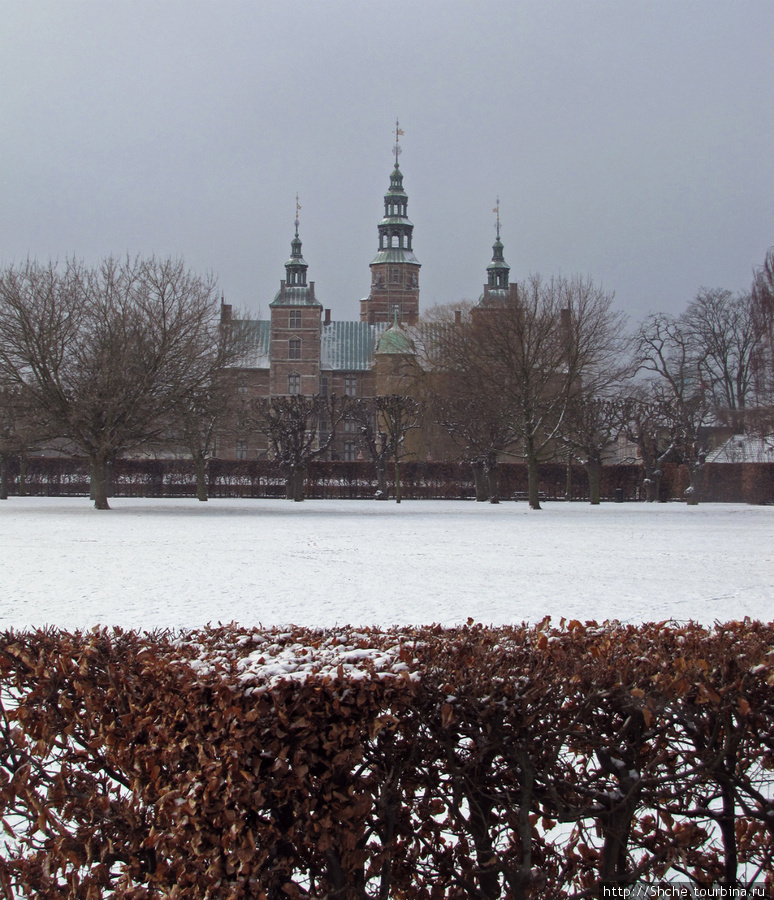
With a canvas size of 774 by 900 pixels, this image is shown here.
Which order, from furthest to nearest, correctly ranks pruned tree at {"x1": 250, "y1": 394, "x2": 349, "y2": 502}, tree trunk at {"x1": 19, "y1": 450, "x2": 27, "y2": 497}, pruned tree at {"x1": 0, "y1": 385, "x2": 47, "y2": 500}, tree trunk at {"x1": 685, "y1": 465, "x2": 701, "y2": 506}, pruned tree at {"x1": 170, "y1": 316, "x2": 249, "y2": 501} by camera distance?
tree trunk at {"x1": 19, "y1": 450, "x2": 27, "y2": 497}, tree trunk at {"x1": 685, "y1": 465, "x2": 701, "y2": 506}, pruned tree at {"x1": 250, "y1": 394, "x2": 349, "y2": 502}, pruned tree at {"x1": 170, "y1": 316, "x2": 249, "y2": 501}, pruned tree at {"x1": 0, "y1": 385, "x2": 47, "y2": 500}

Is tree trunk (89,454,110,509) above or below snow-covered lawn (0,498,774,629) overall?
above

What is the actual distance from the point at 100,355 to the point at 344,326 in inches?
2302

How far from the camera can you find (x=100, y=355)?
98.1 ft

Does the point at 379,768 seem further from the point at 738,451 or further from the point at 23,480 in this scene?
the point at 738,451

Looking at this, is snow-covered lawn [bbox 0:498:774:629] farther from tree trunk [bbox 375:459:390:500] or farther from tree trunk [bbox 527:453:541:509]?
tree trunk [bbox 375:459:390:500]

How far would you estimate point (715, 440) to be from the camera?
158ft

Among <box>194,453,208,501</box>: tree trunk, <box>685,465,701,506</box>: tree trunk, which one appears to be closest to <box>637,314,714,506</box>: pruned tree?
<box>685,465,701,506</box>: tree trunk

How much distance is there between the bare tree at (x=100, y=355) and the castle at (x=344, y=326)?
4026 cm

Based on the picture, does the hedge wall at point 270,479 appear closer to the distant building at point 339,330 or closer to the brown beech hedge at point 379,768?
the distant building at point 339,330

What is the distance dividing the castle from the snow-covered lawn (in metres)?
51.3

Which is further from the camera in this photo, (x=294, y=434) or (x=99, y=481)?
(x=294, y=434)

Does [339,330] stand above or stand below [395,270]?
below

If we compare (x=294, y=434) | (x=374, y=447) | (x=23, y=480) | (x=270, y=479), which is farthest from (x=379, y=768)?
(x=23, y=480)

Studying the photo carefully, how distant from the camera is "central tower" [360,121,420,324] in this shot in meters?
85.9
